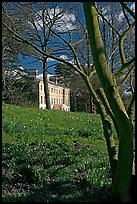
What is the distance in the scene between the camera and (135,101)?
3.75 metres

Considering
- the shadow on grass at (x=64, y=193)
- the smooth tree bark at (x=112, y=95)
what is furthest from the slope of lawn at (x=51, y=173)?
the smooth tree bark at (x=112, y=95)

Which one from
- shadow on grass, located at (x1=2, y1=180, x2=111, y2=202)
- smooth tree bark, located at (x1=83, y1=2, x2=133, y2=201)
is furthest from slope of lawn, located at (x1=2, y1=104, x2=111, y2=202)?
smooth tree bark, located at (x1=83, y1=2, x2=133, y2=201)

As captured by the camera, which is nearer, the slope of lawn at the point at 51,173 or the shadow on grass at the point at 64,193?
the shadow on grass at the point at 64,193

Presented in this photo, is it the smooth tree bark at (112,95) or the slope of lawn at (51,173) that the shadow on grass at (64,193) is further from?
the smooth tree bark at (112,95)

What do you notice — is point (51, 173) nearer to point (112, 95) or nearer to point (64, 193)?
point (64, 193)

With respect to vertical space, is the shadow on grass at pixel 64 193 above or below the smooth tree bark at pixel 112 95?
below

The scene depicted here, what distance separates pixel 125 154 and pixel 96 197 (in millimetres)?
800

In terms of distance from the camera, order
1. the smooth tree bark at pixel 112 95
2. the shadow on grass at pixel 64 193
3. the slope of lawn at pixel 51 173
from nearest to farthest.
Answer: the smooth tree bark at pixel 112 95 < the shadow on grass at pixel 64 193 < the slope of lawn at pixel 51 173

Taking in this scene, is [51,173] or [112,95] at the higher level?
[112,95]

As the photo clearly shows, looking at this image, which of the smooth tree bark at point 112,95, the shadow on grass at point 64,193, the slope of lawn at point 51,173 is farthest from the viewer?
the slope of lawn at point 51,173

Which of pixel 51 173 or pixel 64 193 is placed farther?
pixel 51 173

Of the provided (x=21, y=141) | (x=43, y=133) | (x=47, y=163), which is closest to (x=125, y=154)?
(x=47, y=163)

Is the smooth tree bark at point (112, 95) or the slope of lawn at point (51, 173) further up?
the smooth tree bark at point (112, 95)

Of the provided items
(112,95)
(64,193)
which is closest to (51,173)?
(64,193)
